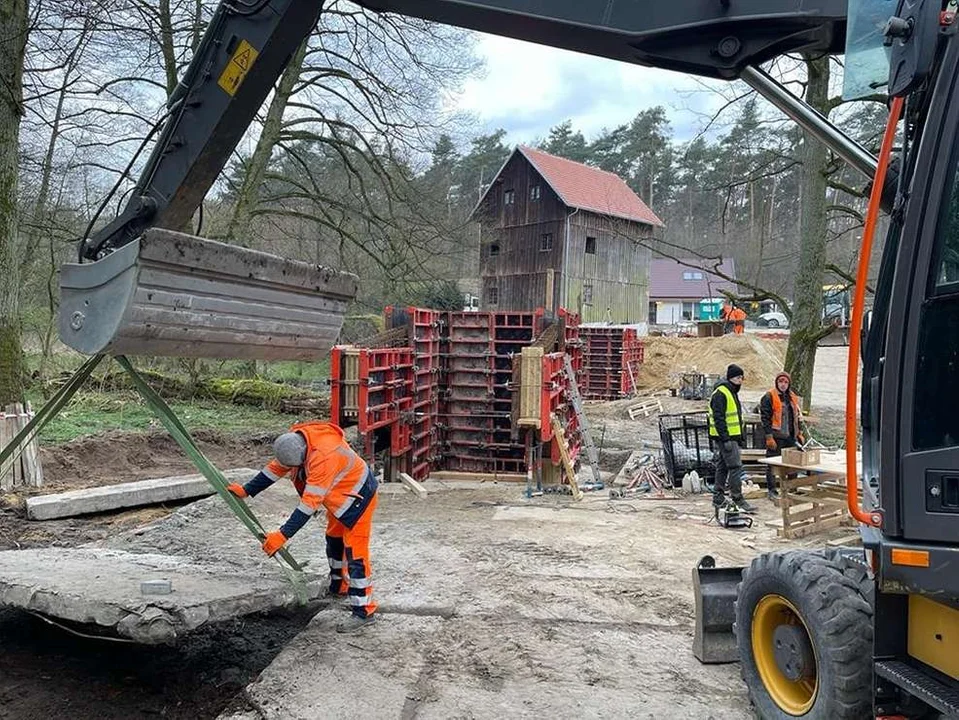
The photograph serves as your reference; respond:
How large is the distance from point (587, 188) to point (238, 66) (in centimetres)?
3361

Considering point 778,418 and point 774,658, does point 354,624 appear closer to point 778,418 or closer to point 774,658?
point 774,658

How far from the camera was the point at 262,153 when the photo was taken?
53.2 feet

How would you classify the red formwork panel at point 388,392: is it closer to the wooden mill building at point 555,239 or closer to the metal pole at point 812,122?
the metal pole at point 812,122

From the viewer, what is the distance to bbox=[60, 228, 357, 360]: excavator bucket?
3.61 meters

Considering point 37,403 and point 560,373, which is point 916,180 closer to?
point 560,373

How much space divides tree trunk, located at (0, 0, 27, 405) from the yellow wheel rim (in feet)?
29.8

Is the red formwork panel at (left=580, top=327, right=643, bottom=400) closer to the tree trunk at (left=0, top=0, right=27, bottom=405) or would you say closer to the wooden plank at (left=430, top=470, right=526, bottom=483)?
the wooden plank at (left=430, top=470, right=526, bottom=483)

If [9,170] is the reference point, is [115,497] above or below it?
below

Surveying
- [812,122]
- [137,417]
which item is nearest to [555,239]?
[137,417]

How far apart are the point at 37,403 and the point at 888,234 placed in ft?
49.8

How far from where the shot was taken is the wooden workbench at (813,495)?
7.34 meters

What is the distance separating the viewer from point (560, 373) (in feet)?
37.8

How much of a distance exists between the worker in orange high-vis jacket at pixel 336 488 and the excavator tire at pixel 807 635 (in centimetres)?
237

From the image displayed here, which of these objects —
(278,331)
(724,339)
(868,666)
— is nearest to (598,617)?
(868,666)
